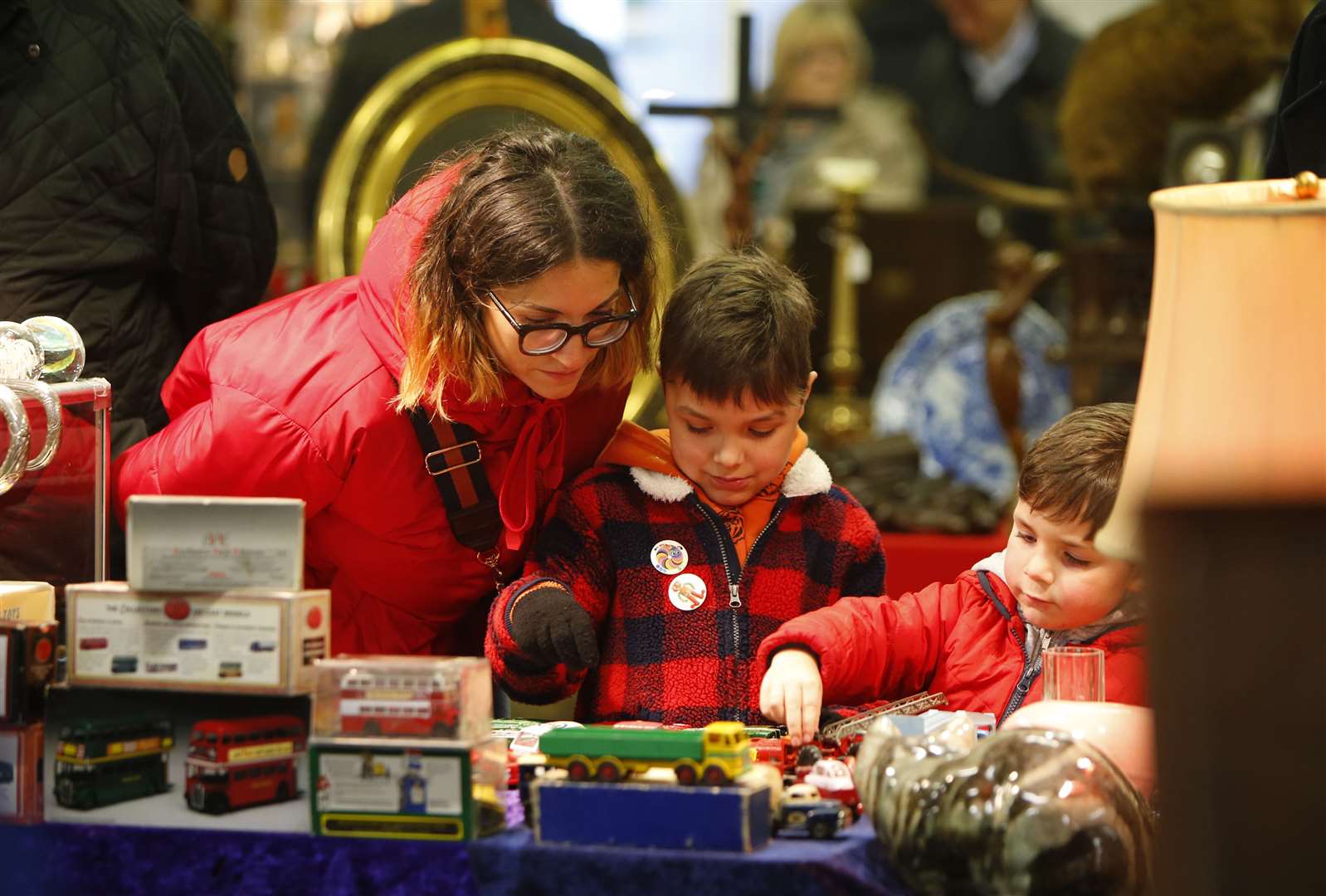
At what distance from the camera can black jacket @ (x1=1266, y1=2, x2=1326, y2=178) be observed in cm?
187

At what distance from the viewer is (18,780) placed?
51.2 inches

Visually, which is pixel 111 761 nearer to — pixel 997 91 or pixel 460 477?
pixel 460 477

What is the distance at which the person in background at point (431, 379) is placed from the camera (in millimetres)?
1636

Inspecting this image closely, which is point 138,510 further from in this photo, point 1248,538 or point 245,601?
point 1248,538

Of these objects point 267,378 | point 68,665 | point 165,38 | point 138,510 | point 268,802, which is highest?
point 165,38

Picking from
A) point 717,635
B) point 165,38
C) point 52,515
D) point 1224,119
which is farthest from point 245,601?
point 1224,119

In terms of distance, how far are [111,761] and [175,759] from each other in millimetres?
48

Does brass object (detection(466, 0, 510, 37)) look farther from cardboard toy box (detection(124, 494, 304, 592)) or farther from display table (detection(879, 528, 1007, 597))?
cardboard toy box (detection(124, 494, 304, 592))

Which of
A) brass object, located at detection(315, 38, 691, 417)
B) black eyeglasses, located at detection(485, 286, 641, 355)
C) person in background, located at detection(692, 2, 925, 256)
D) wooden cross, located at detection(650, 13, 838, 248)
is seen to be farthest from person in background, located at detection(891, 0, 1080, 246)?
black eyeglasses, located at detection(485, 286, 641, 355)

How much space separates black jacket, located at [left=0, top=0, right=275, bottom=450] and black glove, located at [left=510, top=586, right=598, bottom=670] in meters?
0.62

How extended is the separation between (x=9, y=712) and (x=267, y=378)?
523 millimetres

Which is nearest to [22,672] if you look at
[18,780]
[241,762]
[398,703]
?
[18,780]

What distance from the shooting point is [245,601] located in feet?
4.24

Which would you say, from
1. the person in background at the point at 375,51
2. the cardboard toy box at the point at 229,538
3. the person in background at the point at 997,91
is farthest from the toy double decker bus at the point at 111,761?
the person in background at the point at 997,91
